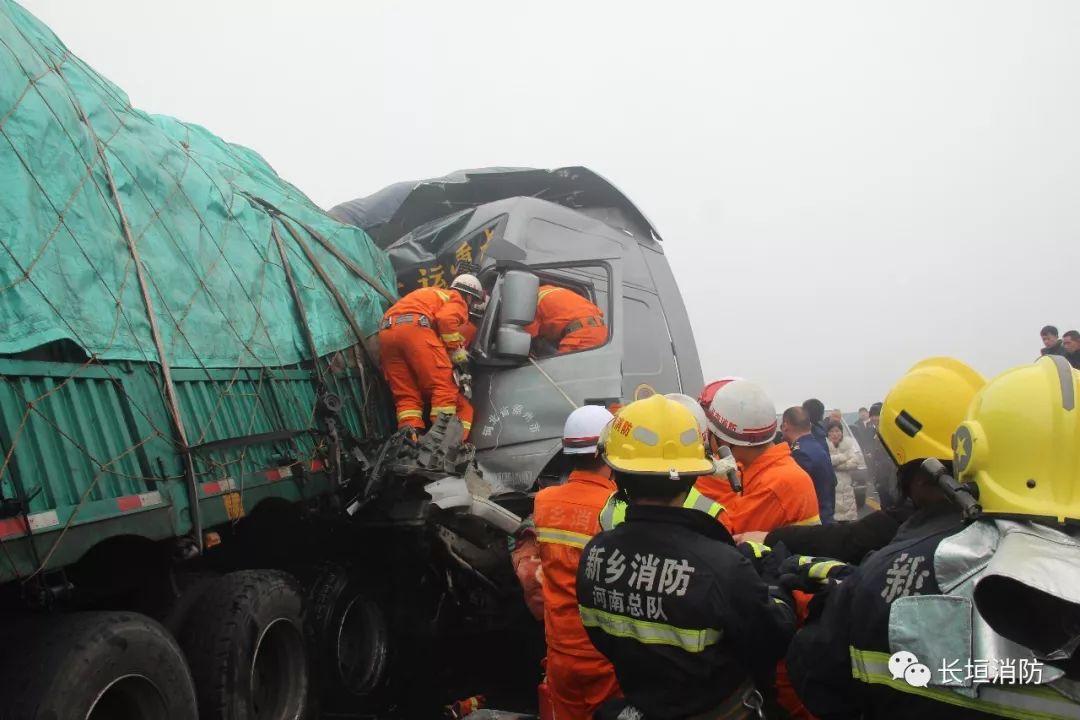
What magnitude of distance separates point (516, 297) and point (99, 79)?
258cm

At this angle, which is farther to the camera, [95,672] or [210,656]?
[210,656]

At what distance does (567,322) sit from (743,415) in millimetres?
2292

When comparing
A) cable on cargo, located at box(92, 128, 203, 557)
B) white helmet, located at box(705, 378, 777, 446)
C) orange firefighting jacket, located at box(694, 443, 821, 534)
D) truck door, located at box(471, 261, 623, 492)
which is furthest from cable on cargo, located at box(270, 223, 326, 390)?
orange firefighting jacket, located at box(694, 443, 821, 534)

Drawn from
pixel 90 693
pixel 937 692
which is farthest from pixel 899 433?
pixel 90 693

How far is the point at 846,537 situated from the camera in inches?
91.8

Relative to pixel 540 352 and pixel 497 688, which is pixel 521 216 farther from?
pixel 497 688

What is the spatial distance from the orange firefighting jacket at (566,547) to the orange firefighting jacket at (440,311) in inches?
84.0

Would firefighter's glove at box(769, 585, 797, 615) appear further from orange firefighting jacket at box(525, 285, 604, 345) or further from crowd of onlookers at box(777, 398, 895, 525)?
orange firefighting jacket at box(525, 285, 604, 345)

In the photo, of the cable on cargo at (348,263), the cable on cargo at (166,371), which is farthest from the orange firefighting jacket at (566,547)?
the cable on cargo at (348,263)

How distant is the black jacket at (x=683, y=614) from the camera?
1937mm

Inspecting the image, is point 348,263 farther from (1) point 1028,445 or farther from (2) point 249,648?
(1) point 1028,445

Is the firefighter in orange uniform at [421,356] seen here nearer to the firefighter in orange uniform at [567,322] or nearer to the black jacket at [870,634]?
the firefighter in orange uniform at [567,322]

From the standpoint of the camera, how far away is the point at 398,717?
4.32 metres

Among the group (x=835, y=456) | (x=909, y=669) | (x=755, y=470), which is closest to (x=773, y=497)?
(x=755, y=470)
